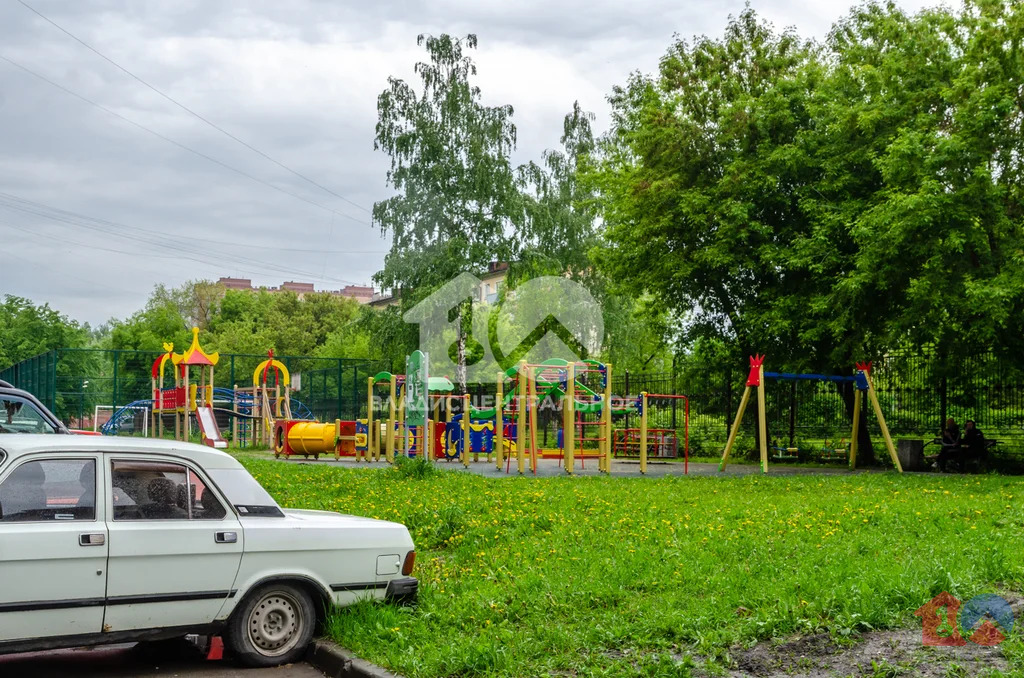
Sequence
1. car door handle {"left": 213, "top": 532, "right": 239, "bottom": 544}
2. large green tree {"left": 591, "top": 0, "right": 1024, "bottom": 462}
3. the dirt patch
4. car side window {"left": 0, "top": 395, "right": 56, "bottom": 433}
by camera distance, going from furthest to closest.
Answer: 1. large green tree {"left": 591, "top": 0, "right": 1024, "bottom": 462}
2. car side window {"left": 0, "top": 395, "right": 56, "bottom": 433}
3. car door handle {"left": 213, "top": 532, "right": 239, "bottom": 544}
4. the dirt patch

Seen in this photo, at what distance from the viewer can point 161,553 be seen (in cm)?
624

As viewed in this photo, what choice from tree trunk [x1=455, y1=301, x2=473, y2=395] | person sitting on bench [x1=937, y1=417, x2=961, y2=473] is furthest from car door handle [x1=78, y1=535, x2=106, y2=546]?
tree trunk [x1=455, y1=301, x2=473, y2=395]

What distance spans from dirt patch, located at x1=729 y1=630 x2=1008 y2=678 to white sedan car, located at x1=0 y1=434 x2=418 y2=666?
2.80 meters

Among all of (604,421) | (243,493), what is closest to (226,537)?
(243,493)

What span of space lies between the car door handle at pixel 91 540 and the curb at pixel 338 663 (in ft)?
5.43

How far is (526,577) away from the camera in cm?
796

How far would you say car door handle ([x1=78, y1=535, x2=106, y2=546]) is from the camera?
5977 millimetres

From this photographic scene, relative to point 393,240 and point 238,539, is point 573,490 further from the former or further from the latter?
point 393,240

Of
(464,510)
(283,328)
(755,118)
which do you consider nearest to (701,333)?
(755,118)

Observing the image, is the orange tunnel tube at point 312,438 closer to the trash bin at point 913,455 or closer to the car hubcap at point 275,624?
the trash bin at point 913,455

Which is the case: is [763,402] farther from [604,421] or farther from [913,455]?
[913,455]

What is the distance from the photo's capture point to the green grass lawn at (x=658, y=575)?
618cm

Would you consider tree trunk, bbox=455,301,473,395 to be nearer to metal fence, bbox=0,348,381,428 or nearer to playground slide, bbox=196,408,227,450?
metal fence, bbox=0,348,381,428

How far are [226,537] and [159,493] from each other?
522mm
